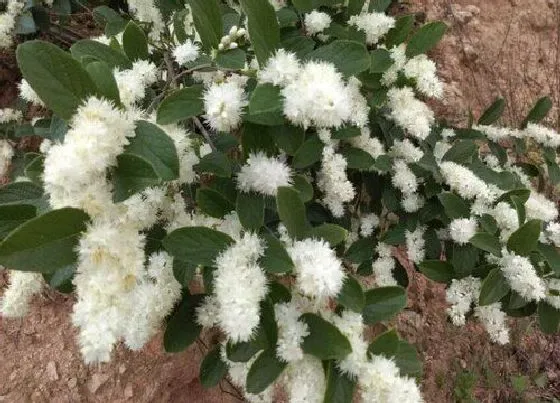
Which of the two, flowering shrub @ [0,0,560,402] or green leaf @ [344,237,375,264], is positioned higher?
flowering shrub @ [0,0,560,402]

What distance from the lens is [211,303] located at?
1114mm

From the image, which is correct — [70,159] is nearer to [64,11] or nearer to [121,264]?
[121,264]

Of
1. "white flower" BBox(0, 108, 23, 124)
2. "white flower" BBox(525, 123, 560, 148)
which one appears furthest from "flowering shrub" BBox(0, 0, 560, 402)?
"white flower" BBox(0, 108, 23, 124)

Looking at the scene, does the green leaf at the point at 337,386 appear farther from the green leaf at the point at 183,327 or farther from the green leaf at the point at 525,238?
the green leaf at the point at 525,238

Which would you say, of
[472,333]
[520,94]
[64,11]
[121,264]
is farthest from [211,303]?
[520,94]

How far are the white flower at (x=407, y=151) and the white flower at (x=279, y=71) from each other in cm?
60

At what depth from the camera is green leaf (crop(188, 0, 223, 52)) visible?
1006 mm

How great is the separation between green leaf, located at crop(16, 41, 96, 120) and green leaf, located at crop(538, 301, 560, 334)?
1131 mm

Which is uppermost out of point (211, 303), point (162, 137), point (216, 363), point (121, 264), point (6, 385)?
point (162, 137)

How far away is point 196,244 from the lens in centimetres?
92

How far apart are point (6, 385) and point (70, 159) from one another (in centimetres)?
144

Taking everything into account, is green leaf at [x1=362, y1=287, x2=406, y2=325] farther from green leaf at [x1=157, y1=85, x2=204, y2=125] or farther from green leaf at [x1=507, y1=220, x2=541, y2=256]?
green leaf at [x1=157, y1=85, x2=204, y2=125]

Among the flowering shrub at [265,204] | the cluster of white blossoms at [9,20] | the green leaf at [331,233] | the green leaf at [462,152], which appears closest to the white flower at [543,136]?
the flowering shrub at [265,204]

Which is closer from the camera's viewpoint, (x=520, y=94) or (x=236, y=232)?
(x=236, y=232)
